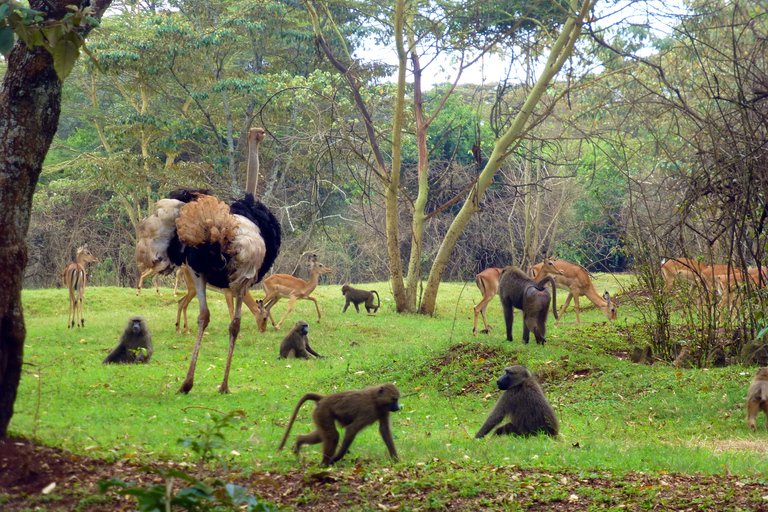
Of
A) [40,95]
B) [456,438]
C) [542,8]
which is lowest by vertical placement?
[456,438]

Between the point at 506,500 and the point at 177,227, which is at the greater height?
the point at 177,227

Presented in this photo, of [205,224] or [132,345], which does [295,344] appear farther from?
[205,224]

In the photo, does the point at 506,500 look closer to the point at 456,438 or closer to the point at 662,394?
the point at 456,438

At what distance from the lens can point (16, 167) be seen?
460cm

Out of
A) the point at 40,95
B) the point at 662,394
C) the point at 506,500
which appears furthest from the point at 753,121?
the point at 40,95

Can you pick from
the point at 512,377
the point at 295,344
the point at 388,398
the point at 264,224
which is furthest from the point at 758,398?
the point at 295,344

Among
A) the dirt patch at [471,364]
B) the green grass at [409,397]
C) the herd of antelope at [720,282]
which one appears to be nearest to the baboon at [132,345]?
the green grass at [409,397]

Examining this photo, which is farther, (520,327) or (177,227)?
(520,327)

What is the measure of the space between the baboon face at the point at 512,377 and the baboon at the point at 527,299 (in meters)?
4.37

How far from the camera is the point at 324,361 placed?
35.7ft

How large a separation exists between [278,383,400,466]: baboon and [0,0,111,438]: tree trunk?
6.58 ft

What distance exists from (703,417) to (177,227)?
20.4 feet

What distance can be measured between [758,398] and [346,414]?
4.28 meters

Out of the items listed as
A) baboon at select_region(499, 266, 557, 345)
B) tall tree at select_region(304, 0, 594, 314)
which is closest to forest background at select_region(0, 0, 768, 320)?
tall tree at select_region(304, 0, 594, 314)
